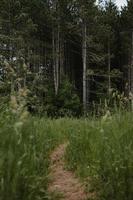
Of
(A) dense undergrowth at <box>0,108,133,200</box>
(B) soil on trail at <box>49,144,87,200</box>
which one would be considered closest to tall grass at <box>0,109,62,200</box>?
(A) dense undergrowth at <box>0,108,133,200</box>

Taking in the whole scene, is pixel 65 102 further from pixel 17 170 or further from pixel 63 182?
pixel 17 170

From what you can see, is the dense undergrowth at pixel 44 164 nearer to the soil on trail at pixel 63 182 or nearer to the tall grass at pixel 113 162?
the tall grass at pixel 113 162

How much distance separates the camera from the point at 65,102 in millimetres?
49969

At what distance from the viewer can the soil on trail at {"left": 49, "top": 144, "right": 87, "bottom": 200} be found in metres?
5.17

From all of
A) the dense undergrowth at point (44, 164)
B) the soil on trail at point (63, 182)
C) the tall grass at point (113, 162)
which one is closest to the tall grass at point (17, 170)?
the dense undergrowth at point (44, 164)

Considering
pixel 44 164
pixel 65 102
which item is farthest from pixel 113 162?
pixel 65 102

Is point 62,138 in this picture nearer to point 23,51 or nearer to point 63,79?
point 23,51

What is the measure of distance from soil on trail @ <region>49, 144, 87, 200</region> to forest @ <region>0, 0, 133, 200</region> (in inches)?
0.5

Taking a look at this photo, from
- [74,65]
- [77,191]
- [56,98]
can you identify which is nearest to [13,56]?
[56,98]

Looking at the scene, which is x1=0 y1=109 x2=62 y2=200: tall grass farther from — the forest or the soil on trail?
the soil on trail

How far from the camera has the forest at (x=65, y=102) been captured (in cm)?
438

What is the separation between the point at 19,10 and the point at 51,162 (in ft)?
143

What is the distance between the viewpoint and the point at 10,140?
4121 millimetres

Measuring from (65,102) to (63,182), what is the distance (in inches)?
1732
